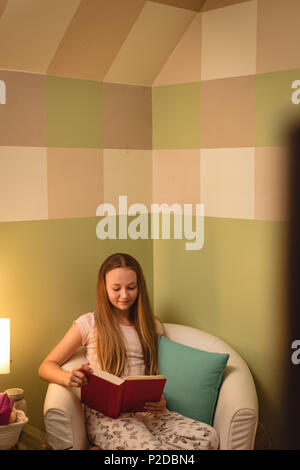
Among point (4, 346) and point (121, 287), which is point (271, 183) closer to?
point (121, 287)

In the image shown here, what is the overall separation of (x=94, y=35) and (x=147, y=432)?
1.74 meters

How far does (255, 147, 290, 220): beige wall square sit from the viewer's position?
250cm

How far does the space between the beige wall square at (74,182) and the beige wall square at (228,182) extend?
21.1 inches

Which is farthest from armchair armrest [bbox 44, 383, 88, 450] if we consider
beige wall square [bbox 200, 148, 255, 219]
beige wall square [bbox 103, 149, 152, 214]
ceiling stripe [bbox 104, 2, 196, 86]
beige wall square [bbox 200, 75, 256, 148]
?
ceiling stripe [bbox 104, 2, 196, 86]

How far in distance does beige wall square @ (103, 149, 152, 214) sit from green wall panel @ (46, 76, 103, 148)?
0.12 m

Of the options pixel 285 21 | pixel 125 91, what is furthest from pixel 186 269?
pixel 285 21

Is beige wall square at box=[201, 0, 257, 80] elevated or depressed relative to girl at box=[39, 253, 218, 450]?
elevated

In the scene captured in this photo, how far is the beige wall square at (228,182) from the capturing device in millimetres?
2646

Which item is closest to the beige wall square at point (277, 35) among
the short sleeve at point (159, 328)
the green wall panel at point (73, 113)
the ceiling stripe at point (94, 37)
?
the ceiling stripe at point (94, 37)

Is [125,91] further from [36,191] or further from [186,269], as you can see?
[186,269]

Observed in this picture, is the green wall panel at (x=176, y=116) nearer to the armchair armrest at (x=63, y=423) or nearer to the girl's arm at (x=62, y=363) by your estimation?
the girl's arm at (x=62, y=363)

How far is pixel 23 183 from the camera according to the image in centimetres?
260

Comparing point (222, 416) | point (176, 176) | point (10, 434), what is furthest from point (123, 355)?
point (176, 176)

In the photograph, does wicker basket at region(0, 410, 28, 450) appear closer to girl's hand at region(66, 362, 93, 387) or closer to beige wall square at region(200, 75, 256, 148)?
girl's hand at region(66, 362, 93, 387)
